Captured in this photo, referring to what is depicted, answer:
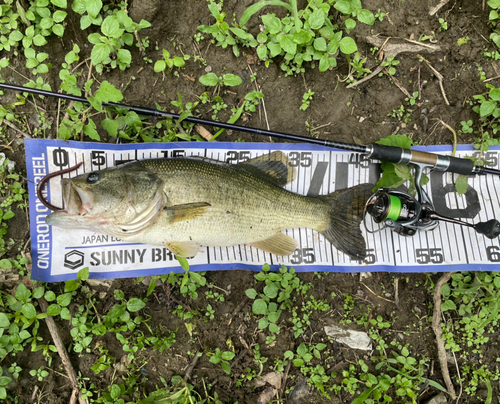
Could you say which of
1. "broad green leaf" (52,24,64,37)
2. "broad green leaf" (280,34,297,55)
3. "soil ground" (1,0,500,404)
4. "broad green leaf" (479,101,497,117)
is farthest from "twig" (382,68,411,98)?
"broad green leaf" (52,24,64,37)

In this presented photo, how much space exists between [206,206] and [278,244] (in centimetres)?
72

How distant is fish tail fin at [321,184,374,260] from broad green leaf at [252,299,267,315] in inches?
29.6

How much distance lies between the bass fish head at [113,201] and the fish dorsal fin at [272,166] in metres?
0.76

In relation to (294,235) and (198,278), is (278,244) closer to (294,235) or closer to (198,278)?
(294,235)

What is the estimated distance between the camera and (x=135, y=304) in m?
2.55

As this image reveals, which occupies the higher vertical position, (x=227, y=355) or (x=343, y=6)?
(x=343, y=6)

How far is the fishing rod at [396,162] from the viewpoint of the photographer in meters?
2.44

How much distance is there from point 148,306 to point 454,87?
325 centimetres

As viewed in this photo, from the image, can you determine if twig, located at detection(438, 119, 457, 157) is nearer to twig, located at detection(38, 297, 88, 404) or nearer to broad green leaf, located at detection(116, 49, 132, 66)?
broad green leaf, located at detection(116, 49, 132, 66)

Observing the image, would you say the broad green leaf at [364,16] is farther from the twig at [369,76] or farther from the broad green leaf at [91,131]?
the broad green leaf at [91,131]

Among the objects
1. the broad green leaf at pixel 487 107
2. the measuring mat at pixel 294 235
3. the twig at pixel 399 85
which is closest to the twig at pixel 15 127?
the measuring mat at pixel 294 235

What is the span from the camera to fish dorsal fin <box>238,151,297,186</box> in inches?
103

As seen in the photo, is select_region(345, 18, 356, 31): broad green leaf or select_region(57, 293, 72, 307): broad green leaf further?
select_region(345, 18, 356, 31): broad green leaf

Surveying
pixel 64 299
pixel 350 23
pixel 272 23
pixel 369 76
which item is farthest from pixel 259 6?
pixel 64 299
